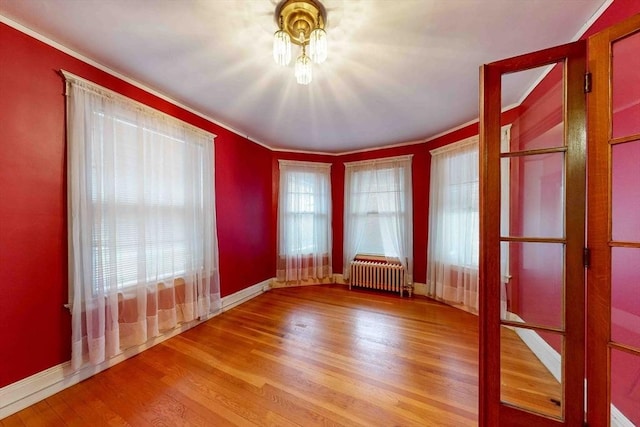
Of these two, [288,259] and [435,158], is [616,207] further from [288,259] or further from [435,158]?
[288,259]

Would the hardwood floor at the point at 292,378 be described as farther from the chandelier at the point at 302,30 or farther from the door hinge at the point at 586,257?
the chandelier at the point at 302,30

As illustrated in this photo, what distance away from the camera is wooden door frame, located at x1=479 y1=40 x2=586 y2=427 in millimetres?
1176

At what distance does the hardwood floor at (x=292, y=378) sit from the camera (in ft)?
4.96

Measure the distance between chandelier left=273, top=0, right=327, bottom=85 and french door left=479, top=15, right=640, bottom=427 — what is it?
951 mm

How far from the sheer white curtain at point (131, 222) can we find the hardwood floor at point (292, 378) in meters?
0.30

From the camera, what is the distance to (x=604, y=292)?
110 centimetres

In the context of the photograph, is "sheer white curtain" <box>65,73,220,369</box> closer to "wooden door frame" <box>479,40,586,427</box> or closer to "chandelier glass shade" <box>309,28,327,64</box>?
"chandelier glass shade" <box>309,28,327,64</box>

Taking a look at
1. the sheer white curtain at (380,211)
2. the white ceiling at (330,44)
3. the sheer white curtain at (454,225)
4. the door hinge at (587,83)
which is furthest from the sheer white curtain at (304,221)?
the door hinge at (587,83)

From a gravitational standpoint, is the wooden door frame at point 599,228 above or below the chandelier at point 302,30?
below

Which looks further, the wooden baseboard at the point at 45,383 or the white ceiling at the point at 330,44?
the wooden baseboard at the point at 45,383

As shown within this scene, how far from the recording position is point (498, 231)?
129 centimetres

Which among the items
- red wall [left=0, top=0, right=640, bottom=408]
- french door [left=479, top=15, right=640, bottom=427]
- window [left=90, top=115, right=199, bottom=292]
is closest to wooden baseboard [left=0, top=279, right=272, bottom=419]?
red wall [left=0, top=0, right=640, bottom=408]

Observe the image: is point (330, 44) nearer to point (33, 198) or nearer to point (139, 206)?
point (139, 206)

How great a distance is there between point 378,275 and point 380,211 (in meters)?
1.13
